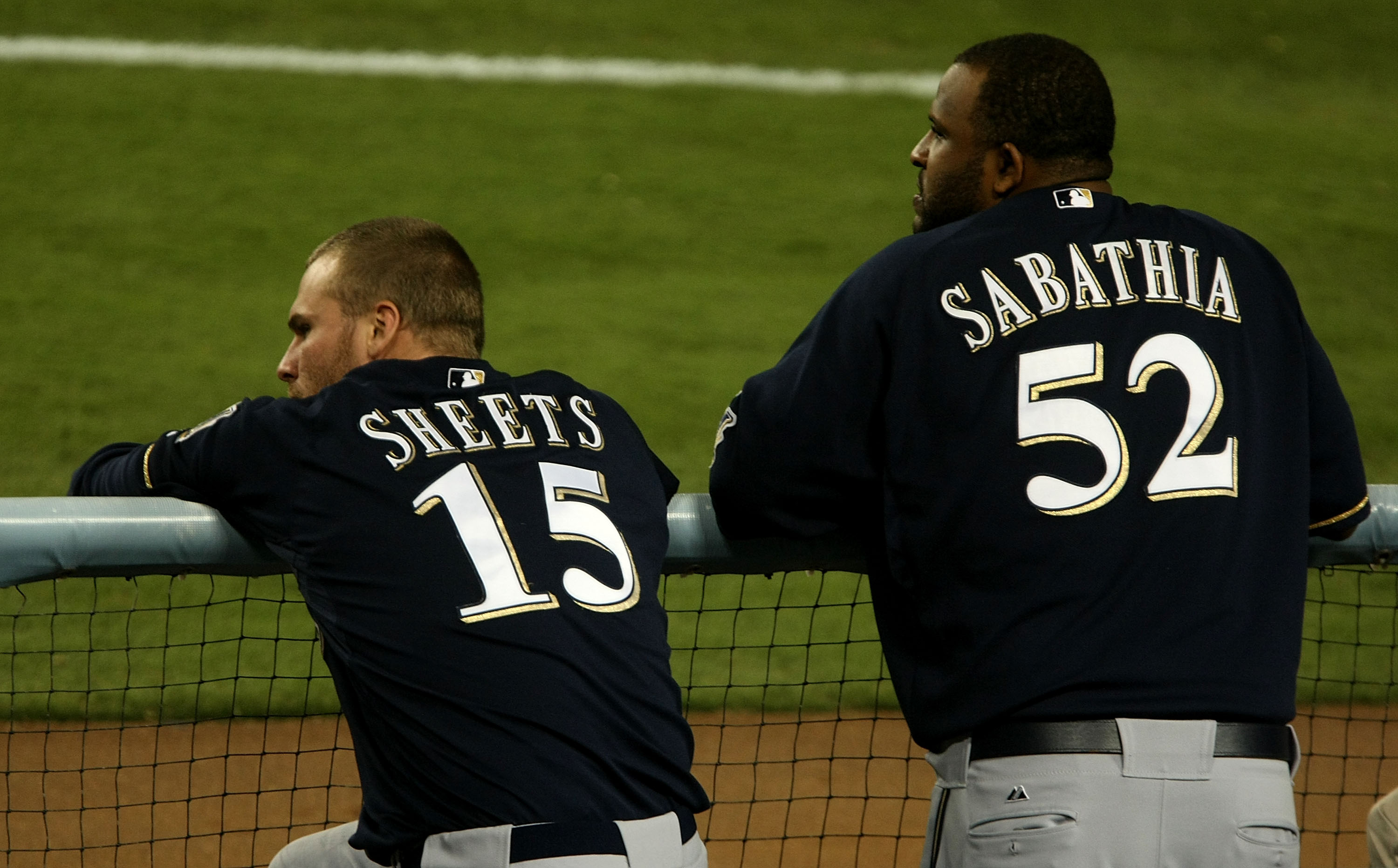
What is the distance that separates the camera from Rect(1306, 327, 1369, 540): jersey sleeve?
2238 millimetres

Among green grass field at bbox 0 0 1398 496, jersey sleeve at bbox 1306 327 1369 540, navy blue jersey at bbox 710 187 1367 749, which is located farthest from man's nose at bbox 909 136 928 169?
green grass field at bbox 0 0 1398 496

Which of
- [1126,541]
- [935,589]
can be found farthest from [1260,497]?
[935,589]

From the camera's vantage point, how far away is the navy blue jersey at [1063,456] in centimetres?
197

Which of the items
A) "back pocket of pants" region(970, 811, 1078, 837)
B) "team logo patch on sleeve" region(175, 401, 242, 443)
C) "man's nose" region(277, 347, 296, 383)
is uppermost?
"man's nose" region(277, 347, 296, 383)

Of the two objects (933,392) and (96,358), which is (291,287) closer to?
(96,358)

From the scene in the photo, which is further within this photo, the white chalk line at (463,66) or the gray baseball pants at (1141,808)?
the white chalk line at (463,66)

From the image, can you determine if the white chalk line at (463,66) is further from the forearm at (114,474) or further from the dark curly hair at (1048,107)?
the dark curly hair at (1048,107)

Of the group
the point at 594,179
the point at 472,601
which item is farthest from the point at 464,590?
the point at 594,179

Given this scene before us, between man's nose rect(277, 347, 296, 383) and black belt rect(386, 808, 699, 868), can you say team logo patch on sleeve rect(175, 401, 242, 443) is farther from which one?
black belt rect(386, 808, 699, 868)

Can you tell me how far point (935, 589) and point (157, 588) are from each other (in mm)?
5165

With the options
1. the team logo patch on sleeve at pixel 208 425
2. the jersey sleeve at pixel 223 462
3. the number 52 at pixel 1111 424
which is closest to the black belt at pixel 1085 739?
the number 52 at pixel 1111 424

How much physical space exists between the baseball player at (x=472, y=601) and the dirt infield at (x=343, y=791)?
1.76 metres

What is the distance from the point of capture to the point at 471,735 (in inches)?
77.5

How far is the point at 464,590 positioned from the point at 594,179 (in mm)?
10414
